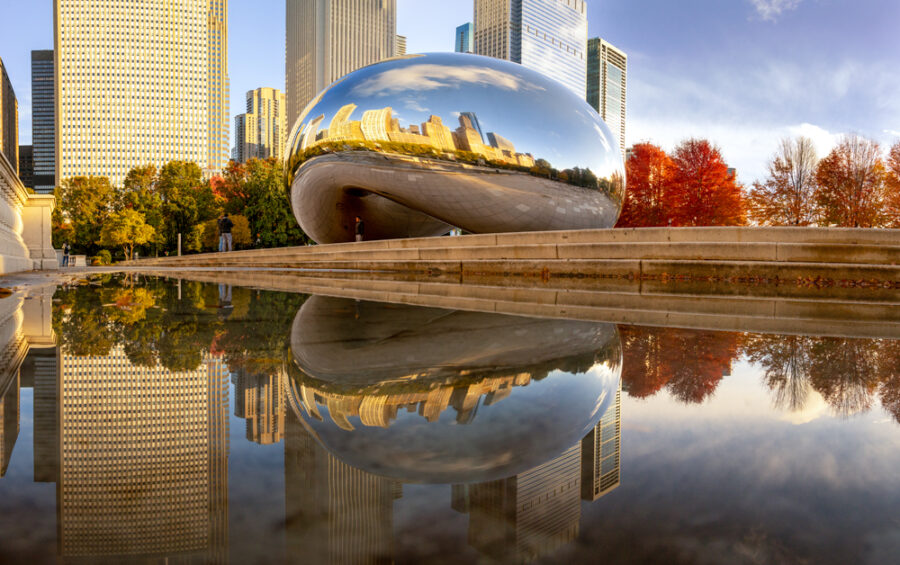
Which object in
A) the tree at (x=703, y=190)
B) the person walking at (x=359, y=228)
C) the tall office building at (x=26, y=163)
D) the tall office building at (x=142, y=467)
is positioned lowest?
the tall office building at (x=142, y=467)

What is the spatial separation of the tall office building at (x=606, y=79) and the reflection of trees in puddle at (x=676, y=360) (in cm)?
15893

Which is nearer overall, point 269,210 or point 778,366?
point 778,366

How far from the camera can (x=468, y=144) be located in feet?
45.2

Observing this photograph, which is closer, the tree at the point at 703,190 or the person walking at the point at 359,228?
the person walking at the point at 359,228

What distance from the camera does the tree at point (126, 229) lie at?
51781mm

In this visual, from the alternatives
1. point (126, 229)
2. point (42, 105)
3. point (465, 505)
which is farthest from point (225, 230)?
point (42, 105)

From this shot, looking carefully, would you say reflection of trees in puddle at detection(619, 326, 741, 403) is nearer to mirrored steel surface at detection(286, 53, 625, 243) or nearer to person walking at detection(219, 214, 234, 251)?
mirrored steel surface at detection(286, 53, 625, 243)

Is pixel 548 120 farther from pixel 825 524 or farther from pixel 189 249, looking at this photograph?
pixel 189 249

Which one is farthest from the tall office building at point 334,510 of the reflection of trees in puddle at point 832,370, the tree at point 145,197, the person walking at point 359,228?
the tree at point 145,197

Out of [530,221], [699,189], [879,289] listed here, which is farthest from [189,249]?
[879,289]

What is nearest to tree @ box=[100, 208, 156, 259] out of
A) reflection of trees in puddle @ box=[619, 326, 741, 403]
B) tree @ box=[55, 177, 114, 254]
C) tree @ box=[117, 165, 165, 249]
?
tree @ box=[117, 165, 165, 249]

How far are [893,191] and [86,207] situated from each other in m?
72.1

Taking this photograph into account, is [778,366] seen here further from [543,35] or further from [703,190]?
[543,35]

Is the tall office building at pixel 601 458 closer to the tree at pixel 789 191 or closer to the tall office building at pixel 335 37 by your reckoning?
the tree at pixel 789 191
